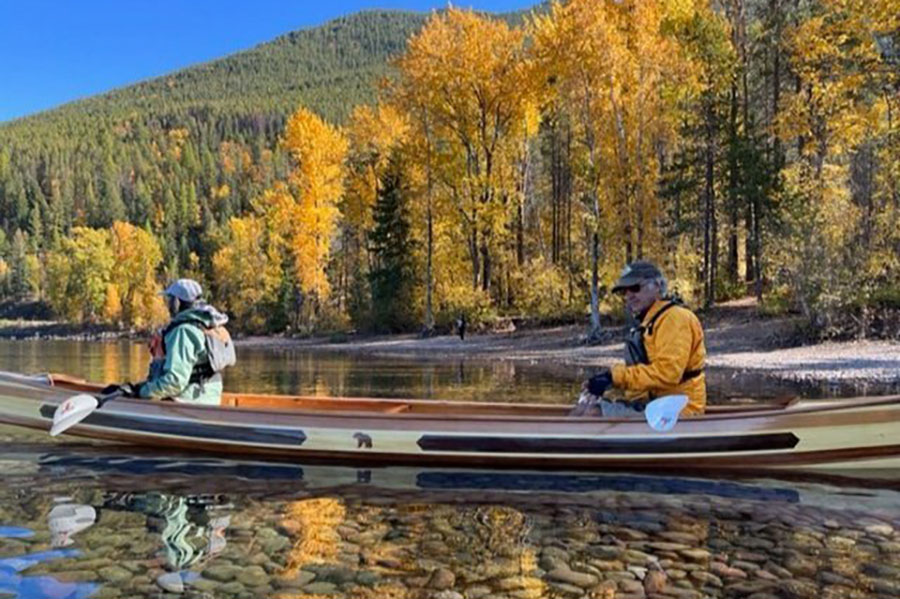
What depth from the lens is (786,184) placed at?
81.3 feet

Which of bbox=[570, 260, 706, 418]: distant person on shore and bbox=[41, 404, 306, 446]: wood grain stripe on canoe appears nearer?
bbox=[570, 260, 706, 418]: distant person on shore

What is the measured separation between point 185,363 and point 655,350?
4764 millimetres

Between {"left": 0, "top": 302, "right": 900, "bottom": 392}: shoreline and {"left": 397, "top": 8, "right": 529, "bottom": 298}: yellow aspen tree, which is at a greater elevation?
{"left": 397, "top": 8, "right": 529, "bottom": 298}: yellow aspen tree

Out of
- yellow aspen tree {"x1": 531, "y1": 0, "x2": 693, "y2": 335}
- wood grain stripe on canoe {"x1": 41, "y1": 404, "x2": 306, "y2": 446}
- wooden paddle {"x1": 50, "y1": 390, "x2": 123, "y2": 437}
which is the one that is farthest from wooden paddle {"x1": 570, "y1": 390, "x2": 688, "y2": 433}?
yellow aspen tree {"x1": 531, "y1": 0, "x2": 693, "y2": 335}

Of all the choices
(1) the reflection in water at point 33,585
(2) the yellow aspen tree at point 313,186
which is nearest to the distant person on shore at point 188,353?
(1) the reflection in water at point 33,585

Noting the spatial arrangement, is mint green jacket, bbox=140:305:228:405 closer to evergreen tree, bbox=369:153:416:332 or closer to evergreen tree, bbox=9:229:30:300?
evergreen tree, bbox=369:153:416:332

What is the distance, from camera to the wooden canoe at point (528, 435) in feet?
23.2

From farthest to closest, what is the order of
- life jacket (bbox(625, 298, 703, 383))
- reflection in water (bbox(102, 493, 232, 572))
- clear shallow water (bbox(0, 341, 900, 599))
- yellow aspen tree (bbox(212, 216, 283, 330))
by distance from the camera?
yellow aspen tree (bbox(212, 216, 283, 330))
life jacket (bbox(625, 298, 703, 383))
reflection in water (bbox(102, 493, 232, 572))
clear shallow water (bbox(0, 341, 900, 599))

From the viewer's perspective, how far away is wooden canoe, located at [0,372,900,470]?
7062 mm

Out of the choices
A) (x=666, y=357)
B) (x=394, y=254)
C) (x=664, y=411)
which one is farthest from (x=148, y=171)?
(x=664, y=411)

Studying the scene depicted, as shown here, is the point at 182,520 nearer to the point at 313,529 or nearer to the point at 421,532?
the point at 313,529

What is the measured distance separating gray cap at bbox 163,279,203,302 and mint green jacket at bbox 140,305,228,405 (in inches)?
4.9

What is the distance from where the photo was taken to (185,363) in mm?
8312

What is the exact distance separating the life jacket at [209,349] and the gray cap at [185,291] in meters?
0.22
